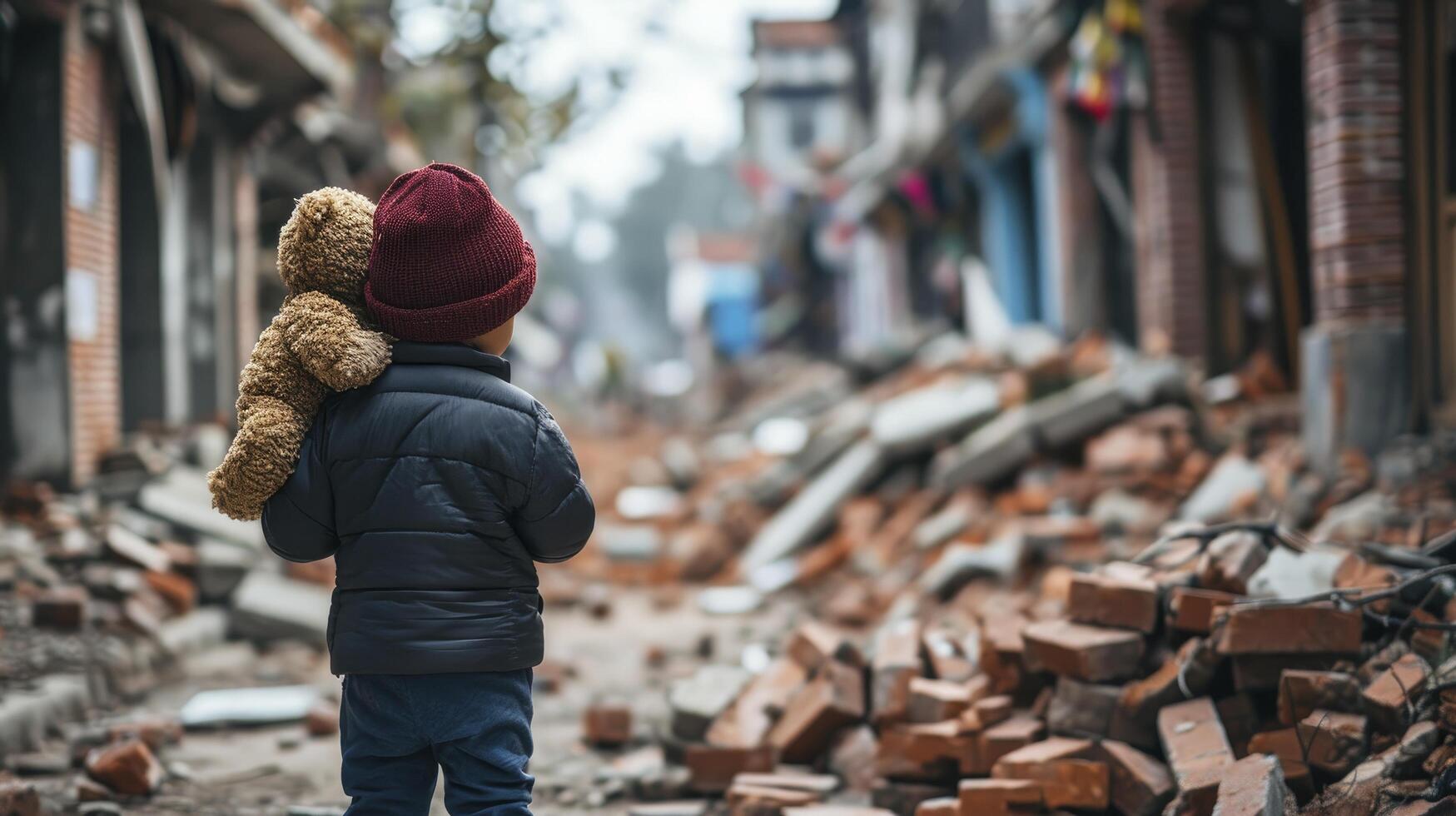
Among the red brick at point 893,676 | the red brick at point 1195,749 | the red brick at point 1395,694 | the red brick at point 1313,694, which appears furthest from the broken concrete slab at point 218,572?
the red brick at point 1395,694

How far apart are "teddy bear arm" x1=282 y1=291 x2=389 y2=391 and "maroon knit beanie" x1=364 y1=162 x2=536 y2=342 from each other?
0.22ft

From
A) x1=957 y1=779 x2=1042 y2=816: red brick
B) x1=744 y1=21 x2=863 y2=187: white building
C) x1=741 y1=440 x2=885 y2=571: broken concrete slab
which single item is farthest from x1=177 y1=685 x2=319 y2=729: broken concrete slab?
x1=744 y1=21 x2=863 y2=187: white building

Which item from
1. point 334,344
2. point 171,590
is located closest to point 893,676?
point 334,344

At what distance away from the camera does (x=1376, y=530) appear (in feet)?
15.6

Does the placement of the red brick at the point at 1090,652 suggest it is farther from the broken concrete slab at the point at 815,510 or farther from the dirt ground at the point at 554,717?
the broken concrete slab at the point at 815,510

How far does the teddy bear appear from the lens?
2504mm

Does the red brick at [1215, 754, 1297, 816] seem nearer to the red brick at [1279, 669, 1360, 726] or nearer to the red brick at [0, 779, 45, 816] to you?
the red brick at [1279, 669, 1360, 726]

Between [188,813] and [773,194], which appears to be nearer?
[188,813]

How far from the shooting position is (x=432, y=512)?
247cm

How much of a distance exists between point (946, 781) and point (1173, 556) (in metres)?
1.10

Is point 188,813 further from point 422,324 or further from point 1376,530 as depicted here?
point 1376,530

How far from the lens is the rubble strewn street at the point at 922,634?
11.0ft

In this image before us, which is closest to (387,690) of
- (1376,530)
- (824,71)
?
(1376,530)

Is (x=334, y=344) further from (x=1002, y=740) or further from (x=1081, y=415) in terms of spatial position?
(x=1081, y=415)
